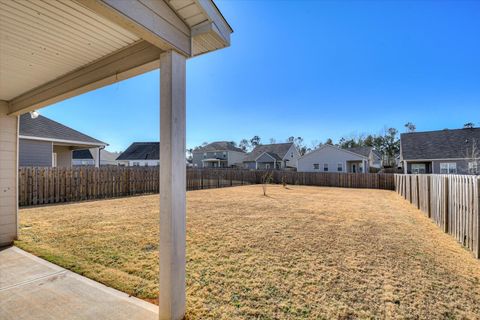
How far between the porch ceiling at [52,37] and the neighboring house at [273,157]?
35.3m

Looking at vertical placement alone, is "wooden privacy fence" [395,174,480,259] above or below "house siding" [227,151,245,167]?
below

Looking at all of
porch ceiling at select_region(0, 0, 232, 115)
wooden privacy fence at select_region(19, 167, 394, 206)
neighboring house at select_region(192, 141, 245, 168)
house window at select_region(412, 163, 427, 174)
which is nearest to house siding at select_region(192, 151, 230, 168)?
neighboring house at select_region(192, 141, 245, 168)

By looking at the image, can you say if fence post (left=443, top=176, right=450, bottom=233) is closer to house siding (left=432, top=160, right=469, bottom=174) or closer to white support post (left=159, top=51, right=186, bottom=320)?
white support post (left=159, top=51, right=186, bottom=320)

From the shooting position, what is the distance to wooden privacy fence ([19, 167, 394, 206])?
9133 millimetres

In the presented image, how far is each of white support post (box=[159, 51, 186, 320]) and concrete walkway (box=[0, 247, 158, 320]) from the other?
0.35 meters

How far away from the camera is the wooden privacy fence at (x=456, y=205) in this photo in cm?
404

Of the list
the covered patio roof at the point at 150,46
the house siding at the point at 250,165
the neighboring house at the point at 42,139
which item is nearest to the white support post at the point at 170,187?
the covered patio roof at the point at 150,46

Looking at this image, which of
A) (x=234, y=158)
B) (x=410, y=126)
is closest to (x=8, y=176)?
→ (x=234, y=158)

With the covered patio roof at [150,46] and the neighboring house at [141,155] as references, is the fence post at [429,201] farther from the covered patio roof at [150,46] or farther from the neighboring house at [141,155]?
the neighboring house at [141,155]

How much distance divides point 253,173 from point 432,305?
2076 cm

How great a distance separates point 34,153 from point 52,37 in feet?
41.9

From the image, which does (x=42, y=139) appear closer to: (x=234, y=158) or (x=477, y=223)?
(x=477, y=223)

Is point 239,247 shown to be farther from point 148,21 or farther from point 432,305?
point 148,21

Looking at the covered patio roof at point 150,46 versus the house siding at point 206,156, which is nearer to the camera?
the covered patio roof at point 150,46
